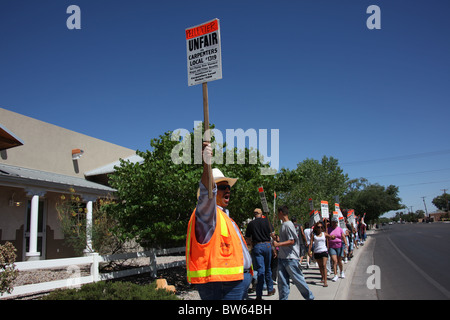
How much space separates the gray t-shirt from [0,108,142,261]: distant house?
33.7 ft

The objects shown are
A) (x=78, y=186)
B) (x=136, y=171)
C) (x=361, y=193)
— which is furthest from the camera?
(x=361, y=193)

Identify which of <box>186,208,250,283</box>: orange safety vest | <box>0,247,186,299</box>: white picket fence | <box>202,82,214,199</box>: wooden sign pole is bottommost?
<box>0,247,186,299</box>: white picket fence

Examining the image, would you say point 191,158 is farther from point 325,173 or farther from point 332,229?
point 325,173

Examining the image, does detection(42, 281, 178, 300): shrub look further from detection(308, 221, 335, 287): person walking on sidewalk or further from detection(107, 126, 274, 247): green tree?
detection(308, 221, 335, 287): person walking on sidewalk

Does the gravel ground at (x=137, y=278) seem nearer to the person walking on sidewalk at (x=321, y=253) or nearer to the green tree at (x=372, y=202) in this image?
the person walking on sidewalk at (x=321, y=253)

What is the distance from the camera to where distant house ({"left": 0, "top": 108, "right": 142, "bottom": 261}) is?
13391 millimetres

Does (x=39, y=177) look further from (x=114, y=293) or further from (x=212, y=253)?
(x=212, y=253)

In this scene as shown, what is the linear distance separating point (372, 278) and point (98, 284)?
854 cm

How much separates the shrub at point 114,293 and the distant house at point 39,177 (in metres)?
10.3

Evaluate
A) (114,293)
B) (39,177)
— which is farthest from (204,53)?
(39,177)

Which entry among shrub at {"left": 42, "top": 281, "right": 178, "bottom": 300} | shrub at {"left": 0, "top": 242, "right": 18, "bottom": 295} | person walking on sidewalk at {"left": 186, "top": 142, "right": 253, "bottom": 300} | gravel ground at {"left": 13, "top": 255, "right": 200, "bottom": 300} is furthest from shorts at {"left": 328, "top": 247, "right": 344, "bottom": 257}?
shrub at {"left": 0, "top": 242, "right": 18, "bottom": 295}

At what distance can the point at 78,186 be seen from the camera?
49.4 feet

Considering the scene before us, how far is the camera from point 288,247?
248 inches
